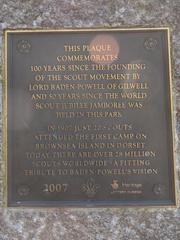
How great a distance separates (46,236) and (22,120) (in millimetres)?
954

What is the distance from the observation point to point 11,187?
275 centimetres

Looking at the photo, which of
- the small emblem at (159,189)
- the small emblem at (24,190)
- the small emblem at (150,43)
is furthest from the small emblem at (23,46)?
the small emblem at (159,189)

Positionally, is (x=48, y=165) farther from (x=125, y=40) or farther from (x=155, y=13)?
(x=155, y=13)

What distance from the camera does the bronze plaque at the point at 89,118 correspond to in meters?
2.74

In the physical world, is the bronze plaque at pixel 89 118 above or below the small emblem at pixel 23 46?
below

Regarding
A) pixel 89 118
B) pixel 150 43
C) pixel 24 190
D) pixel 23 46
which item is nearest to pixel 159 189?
pixel 89 118

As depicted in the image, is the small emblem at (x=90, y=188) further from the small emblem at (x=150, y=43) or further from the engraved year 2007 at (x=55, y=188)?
the small emblem at (x=150, y=43)

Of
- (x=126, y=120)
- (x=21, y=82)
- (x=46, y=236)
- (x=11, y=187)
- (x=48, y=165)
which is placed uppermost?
(x=21, y=82)

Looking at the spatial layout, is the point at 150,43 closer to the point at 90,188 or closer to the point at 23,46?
the point at 23,46

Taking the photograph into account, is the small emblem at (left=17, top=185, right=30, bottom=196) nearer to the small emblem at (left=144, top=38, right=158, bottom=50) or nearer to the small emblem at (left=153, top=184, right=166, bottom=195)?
the small emblem at (left=153, top=184, right=166, bottom=195)

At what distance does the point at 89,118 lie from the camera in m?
2.81

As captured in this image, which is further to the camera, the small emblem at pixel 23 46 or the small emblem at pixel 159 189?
the small emblem at pixel 23 46

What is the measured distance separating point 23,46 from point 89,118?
832 mm

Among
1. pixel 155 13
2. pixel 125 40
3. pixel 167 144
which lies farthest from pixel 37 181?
pixel 155 13
